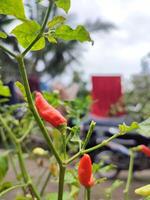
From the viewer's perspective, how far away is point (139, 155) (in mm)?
3438

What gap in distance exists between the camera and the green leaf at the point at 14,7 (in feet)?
1.34

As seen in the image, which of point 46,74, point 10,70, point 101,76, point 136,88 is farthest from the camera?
point 46,74

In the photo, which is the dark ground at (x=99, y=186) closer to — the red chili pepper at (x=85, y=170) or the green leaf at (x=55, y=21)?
the red chili pepper at (x=85, y=170)

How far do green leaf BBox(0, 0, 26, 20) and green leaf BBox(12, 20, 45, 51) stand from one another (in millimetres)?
13

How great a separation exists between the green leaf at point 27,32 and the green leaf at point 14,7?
13 millimetres

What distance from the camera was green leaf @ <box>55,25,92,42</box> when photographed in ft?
1.43

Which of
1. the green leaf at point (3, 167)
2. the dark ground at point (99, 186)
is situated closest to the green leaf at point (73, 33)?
the green leaf at point (3, 167)

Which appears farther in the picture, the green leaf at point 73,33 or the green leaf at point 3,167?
the green leaf at point 3,167

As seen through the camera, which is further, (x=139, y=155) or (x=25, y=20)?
(x=139, y=155)

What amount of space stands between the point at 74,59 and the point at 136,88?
124 inches

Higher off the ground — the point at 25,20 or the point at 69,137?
the point at 25,20

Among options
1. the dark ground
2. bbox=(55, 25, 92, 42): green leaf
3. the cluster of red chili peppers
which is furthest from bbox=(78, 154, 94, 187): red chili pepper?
the dark ground

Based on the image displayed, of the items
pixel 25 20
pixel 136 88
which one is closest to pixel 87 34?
pixel 25 20

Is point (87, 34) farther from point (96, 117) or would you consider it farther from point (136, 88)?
point (136, 88)
